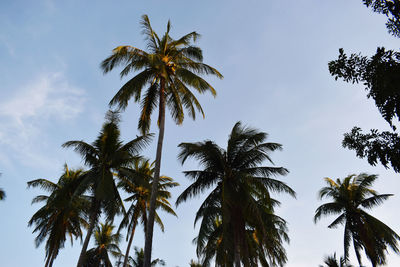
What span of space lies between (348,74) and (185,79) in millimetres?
11695

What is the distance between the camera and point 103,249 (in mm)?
30922

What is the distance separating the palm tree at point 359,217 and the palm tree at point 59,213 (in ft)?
60.2

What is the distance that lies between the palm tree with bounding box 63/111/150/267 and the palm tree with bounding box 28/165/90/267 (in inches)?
43.0

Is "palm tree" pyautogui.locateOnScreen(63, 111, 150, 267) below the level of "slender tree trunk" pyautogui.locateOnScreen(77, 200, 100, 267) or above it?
above

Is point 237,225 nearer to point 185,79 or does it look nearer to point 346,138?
point 185,79

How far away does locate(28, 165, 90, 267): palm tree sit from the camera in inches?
648

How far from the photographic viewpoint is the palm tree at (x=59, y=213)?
1645 centimetres

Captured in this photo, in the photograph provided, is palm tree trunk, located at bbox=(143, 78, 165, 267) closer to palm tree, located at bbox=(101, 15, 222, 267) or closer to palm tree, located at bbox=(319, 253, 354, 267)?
palm tree, located at bbox=(101, 15, 222, 267)

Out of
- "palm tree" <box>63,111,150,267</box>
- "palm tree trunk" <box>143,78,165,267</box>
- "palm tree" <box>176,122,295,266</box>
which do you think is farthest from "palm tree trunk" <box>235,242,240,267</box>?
"palm tree" <box>63,111,150,267</box>

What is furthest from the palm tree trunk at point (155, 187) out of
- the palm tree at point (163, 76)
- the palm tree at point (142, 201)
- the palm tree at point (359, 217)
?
the palm tree at point (359, 217)

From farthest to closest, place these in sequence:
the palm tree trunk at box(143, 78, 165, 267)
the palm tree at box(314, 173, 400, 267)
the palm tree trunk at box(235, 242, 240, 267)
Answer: the palm tree at box(314, 173, 400, 267) → the palm tree trunk at box(235, 242, 240, 267) → the palm tree trunk at box(143, 78, 165, 267)

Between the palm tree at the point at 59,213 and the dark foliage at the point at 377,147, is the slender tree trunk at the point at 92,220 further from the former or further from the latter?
the dark foliage at the point at 377,147

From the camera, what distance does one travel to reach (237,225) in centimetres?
1420

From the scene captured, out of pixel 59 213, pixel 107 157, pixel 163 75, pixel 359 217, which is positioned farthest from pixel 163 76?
pixel 359 217
